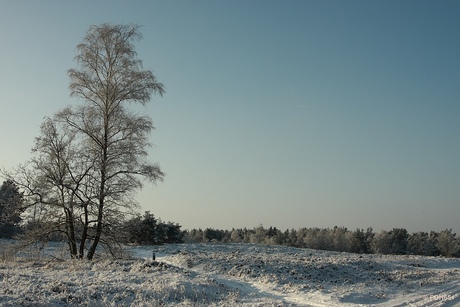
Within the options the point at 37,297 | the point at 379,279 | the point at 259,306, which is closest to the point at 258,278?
the point at 379,279

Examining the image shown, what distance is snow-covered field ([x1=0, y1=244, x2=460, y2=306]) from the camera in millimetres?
12055

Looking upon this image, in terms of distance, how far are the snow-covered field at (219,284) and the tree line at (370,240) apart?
165 ft

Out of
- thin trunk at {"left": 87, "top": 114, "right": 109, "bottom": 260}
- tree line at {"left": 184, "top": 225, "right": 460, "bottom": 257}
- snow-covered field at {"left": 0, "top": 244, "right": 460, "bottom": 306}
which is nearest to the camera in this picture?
snow-covered field at {"left": 0, "top": 244, "right": 460, "bottom": 306}

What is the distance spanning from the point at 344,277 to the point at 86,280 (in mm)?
14811

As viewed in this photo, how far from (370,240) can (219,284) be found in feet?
268

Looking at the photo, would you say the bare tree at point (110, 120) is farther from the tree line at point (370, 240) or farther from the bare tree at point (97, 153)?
the tree line at point (370, 240)

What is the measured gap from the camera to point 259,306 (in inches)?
493

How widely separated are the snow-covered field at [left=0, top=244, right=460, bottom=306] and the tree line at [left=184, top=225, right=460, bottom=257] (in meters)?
50.3

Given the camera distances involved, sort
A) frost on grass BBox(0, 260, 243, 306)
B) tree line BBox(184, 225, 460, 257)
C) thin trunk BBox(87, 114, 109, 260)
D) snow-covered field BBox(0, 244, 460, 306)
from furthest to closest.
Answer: tree line BBox(184, 225, 460, 257), thin trunk BBox(87, 114, 109, 260), snow-covered field BBox(0, 244, 460, 306), frost on grass BBox(0, 260, 243, 306)

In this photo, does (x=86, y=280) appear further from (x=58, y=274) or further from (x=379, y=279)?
(x=379, y=279)

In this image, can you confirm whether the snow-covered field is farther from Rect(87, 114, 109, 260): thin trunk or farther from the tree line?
the tree line

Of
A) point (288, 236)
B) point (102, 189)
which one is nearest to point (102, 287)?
point (102, 189)

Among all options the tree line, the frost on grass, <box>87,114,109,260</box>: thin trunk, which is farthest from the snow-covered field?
the tree line

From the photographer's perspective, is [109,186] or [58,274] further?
[109,186]
